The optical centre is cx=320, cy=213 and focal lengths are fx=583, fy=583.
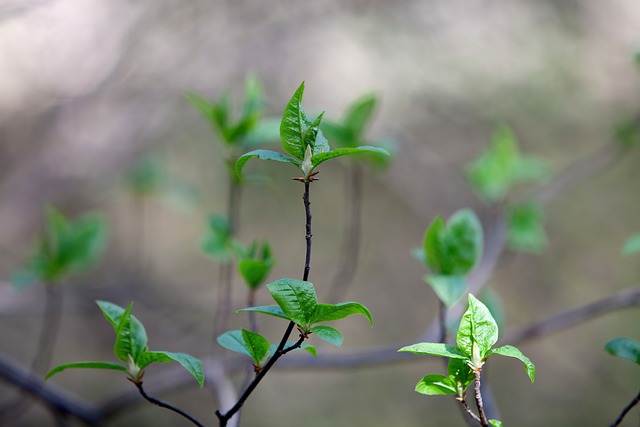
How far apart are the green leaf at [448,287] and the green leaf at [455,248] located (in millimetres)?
17

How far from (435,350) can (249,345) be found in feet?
0.53

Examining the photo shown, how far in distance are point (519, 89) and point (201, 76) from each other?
116 centimetres

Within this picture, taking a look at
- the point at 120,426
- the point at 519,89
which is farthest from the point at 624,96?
the point at 120,426

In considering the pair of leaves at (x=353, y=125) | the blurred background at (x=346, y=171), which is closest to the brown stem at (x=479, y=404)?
the pair of leaves at (x=353, y=125)

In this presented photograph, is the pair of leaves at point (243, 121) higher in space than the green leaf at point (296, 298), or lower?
higher

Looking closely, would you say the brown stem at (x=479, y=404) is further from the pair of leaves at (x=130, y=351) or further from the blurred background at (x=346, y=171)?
the blurred background at (x=346, y=171)

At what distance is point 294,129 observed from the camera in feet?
1.59

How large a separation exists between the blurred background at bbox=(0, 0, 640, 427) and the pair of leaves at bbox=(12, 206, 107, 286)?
0.79 metres

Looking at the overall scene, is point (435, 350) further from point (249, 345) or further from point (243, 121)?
point (243, 121)

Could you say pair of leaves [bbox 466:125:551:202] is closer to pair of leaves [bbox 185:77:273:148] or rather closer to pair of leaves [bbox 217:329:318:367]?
pair of leaves [bbox 185:77:273:148]

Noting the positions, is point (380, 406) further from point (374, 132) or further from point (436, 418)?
point (374, 132)

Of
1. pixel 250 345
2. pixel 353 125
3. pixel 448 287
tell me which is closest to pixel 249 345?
pixel 250 345

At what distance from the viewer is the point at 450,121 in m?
2.26

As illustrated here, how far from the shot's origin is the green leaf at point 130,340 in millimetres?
516
